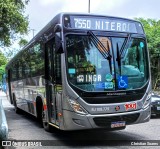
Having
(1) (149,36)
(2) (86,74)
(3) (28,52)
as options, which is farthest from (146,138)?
(1) (149,36)

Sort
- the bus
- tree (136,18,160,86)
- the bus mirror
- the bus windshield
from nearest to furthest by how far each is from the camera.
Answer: the bus mirror, the bus, the bus windshield, tree (136,18,160,86)

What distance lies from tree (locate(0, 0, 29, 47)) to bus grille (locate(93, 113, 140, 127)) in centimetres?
767

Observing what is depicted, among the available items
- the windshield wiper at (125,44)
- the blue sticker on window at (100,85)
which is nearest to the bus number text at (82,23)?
the windshield wiper at (125,44)

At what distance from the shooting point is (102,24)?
8.77 m

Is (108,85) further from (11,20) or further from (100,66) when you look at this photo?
(11,20)

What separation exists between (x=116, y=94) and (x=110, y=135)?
2.09 metres

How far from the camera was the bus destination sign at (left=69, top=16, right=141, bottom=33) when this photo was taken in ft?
28.0

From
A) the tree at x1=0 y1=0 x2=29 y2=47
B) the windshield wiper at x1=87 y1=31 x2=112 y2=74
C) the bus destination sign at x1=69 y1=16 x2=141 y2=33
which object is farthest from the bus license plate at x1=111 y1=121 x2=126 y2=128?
the tree at x1=0 y1=0 x2=29 y2=47

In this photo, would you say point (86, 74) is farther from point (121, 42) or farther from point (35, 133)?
point (35, 133)

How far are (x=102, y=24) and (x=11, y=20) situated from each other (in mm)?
6895

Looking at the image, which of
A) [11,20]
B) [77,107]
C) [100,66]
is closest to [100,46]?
[100,66]

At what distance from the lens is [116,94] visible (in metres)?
8.39

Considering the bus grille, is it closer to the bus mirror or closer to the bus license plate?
the bus license plate

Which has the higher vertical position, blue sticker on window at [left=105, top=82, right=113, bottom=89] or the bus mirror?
the bus mirror
